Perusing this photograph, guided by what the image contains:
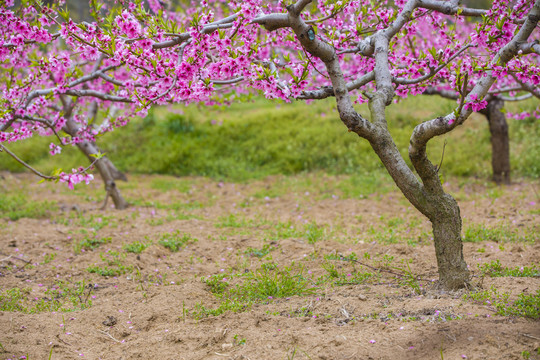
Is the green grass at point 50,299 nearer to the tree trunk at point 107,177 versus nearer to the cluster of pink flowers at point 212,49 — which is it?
the cluster of pink flowers at point 212,49

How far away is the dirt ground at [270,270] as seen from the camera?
3.41 metres

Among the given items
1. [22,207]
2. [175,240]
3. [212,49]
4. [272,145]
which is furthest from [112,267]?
[272,145]

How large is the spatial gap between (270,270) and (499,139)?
6016 millimetres

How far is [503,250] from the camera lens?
5.35 metres

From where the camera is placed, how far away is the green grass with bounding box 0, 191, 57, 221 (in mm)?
8133

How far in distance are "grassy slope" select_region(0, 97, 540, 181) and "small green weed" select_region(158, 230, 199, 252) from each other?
4359mm

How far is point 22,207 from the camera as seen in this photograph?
8773mm

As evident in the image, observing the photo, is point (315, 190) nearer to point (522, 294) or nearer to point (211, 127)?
point (211, 127)

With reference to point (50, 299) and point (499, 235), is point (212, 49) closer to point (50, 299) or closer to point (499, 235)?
point (50, 299)

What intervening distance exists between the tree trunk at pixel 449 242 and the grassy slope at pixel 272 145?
6.14 metres

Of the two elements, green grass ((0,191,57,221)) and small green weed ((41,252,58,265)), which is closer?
small green weed ((41,252,58,265))

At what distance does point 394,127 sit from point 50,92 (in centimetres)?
804

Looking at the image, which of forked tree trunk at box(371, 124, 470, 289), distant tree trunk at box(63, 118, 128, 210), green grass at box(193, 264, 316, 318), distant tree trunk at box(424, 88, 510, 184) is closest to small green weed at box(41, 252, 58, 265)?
green grass at box(193, 264, 316, 318)

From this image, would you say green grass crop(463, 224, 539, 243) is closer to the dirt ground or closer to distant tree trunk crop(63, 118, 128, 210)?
the dirt ground
